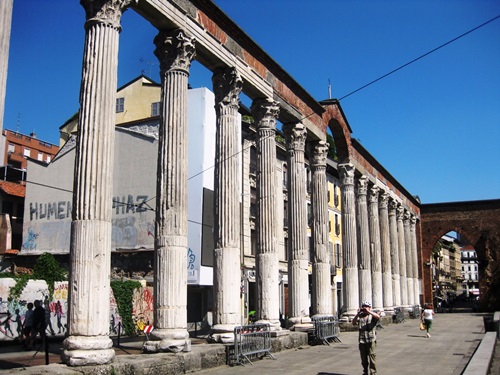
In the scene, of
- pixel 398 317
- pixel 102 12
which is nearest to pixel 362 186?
pixel 398 317

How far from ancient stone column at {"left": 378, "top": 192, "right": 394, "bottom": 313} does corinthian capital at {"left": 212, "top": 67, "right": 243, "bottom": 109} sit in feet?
62.0

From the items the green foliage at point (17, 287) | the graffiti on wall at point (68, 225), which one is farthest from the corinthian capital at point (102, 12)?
the graffiti on wall at point (68, 225)

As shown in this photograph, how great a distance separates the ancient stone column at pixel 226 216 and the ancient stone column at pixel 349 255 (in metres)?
10.9

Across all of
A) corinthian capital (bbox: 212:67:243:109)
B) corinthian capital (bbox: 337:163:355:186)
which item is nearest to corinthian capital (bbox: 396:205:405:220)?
corinthian capital (bbox: 337:163:355:186)

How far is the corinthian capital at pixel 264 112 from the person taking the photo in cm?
1766

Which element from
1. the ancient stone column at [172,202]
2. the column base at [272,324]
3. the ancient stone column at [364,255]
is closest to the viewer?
the ancient stone column at [172,202]

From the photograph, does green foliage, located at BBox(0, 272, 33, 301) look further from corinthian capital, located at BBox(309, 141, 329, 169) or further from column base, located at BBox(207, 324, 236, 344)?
corinthian capital, located at BBox(309, 141, 329, 169)

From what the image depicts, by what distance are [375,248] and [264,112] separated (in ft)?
47.0

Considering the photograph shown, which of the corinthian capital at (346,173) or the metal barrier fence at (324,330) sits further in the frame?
the corinthian capital at (346,173)

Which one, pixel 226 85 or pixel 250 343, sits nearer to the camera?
pixel 250 343

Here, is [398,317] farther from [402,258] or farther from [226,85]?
[226,85]

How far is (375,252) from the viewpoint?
95.8 ft

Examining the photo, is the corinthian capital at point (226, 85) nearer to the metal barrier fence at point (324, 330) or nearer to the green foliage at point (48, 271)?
the metal barrier fence at point (324, 330)

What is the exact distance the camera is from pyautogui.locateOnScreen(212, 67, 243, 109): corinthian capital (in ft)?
50.5
